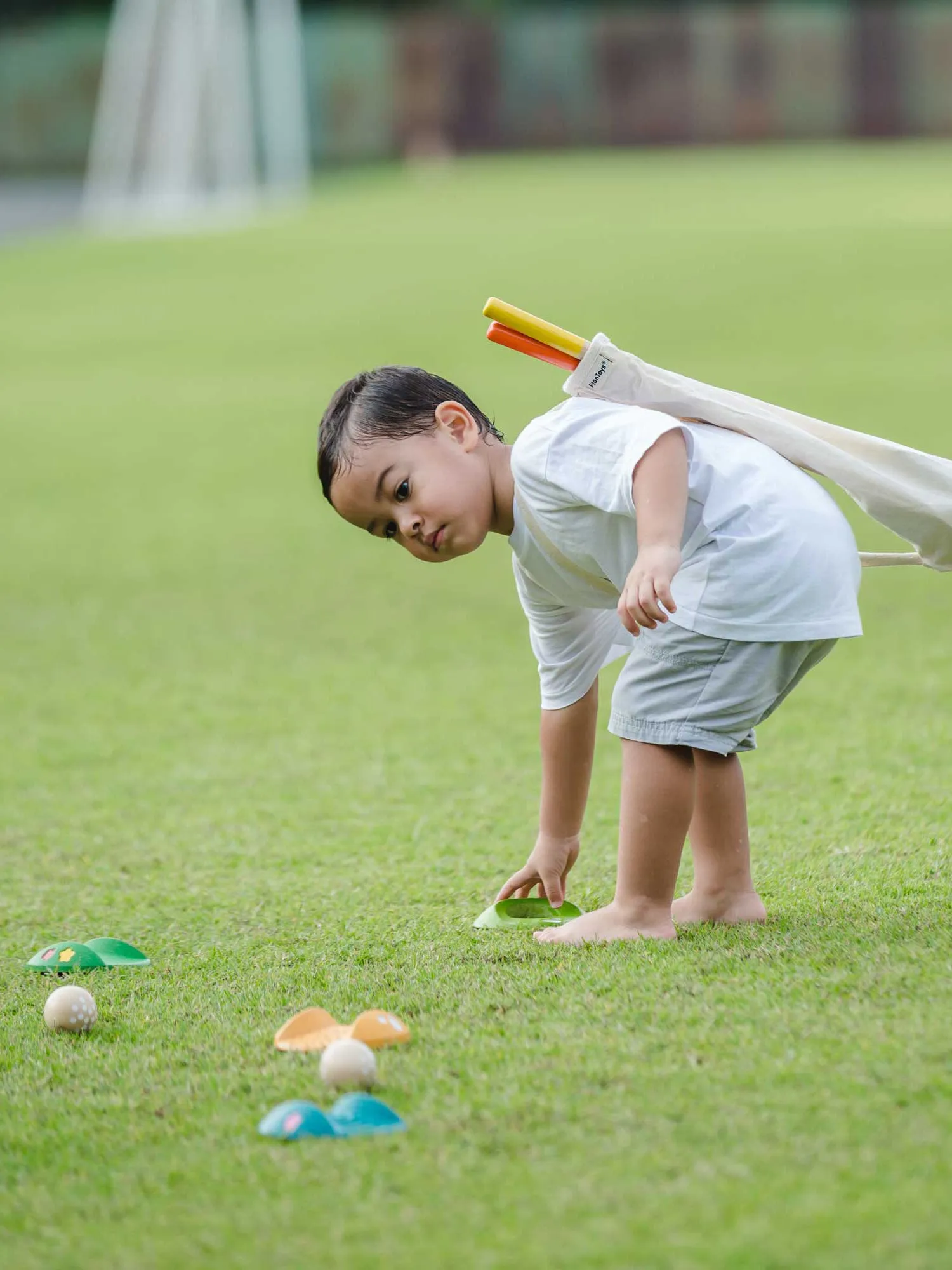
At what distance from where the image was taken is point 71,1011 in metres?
2.10

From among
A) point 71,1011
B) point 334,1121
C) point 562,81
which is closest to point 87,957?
point 71,1011

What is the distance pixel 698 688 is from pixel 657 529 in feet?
0.80

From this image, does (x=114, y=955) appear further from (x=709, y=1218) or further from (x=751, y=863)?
(x=709, y=1218)

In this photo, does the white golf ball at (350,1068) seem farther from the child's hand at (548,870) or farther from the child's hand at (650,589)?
the child's hand at (548,870)

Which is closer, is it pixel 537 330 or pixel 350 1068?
pixel 350 1068

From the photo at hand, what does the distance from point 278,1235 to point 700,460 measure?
119cm

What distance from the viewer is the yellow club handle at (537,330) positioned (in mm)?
2377

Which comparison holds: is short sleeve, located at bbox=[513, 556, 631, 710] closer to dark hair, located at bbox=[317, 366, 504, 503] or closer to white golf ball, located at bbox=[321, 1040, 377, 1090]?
dark hair, located at bbox=[317, 366, 504, 503]

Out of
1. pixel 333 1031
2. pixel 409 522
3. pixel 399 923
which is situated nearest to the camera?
pixel 333 1031

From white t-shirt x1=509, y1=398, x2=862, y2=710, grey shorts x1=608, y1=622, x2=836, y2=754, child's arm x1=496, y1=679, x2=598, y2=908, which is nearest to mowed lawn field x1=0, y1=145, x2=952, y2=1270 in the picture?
child's arm x1=496, y1=679, x2=598, y2=908

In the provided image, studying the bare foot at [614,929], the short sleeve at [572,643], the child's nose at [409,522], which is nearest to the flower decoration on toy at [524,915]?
the bare foot at [614,929]

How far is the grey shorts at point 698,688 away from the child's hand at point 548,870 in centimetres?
34

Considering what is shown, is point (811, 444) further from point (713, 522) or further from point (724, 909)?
point (724, 909)

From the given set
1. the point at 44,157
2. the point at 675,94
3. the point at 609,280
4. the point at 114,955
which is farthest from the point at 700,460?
the point at 44,157
